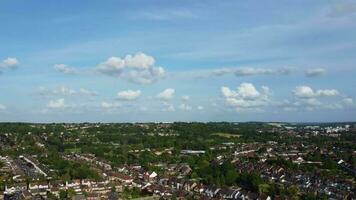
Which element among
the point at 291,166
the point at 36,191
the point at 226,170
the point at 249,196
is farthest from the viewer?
the point at 291,166

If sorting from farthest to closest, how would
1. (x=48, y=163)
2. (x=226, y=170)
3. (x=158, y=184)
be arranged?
1. (x=48, y=163)
2. (x=226, y=170)
3. (x=158, y=184)

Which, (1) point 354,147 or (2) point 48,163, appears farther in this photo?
(1) point 354,147

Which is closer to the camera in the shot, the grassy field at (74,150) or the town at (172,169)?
the town at (172,169)

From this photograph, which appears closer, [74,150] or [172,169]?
[172,169]

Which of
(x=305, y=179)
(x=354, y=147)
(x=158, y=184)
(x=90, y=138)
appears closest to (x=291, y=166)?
(x=305, y=179)

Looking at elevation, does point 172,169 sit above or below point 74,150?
below

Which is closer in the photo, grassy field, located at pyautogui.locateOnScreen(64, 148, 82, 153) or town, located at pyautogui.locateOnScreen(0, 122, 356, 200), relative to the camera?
town, located at pyautogui.locateOnScreen(0, 122, 356, 200)

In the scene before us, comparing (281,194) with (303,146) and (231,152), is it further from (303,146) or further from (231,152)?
(303,146)

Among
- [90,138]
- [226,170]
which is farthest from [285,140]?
[226,170]
